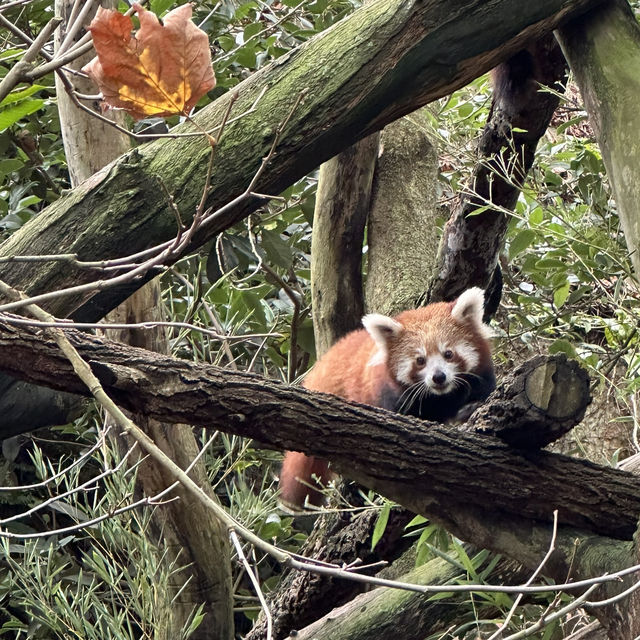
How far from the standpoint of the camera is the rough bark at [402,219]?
135 inches

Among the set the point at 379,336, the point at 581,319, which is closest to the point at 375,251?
the point at 379,336

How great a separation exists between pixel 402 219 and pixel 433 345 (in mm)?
493

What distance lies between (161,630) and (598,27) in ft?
6.49

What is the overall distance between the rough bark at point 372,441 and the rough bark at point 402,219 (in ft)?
4.76

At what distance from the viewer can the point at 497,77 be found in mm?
2793

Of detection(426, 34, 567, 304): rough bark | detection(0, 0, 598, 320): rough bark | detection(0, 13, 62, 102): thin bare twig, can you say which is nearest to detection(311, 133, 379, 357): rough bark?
detection(426, 34, 567, 304): rough bark

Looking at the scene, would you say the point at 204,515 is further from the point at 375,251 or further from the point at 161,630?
the point at 375,251

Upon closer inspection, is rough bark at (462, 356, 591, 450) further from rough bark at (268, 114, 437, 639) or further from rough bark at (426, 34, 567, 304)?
rough bark at (268, 114, 437, 639)

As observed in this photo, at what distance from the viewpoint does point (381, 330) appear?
10.8 ft

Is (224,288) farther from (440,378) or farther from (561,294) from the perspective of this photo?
(561,294)

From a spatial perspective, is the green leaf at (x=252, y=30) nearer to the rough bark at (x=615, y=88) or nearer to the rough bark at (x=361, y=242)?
the rough bark at (x=361, y=242)

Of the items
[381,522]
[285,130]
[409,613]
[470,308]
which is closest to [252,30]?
[470,308]

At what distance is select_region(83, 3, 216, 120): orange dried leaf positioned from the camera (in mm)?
1120

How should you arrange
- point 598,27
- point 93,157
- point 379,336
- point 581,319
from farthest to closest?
point 581,319 → point 379,336 → point 93,157 → point 598,27
